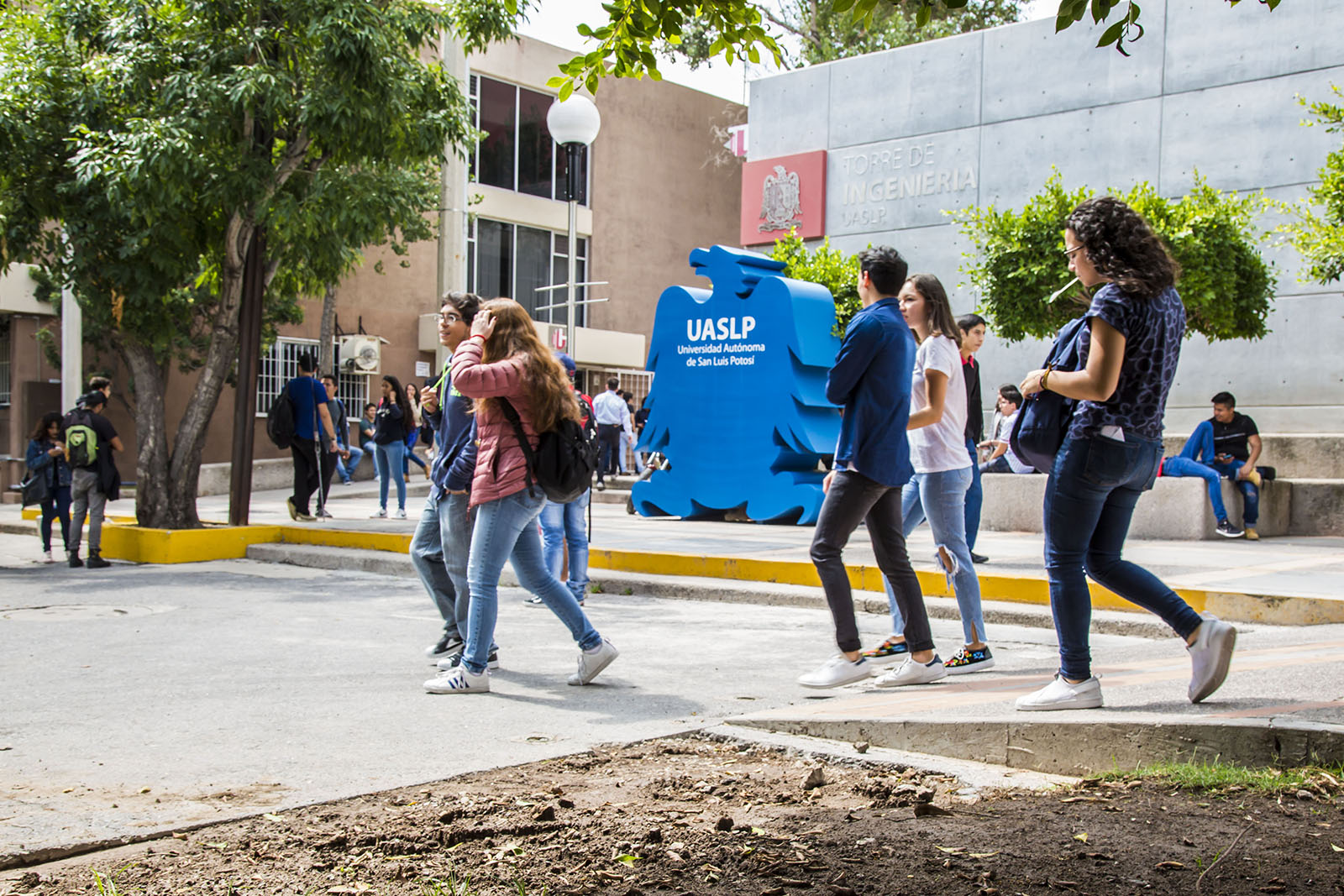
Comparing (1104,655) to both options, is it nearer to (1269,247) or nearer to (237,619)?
(237,619)

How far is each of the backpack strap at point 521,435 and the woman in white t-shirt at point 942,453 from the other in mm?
1747

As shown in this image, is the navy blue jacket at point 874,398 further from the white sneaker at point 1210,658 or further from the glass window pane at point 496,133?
the glass window pane at point 496,133

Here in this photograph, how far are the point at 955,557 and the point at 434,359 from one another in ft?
77.6

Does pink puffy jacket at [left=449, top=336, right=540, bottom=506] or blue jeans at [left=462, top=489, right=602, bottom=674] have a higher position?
pink puffy jacket at [left=449, top=336, right=540, bottom=506]

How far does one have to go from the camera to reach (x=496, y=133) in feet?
97.9

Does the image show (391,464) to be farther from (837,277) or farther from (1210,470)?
(1210,470)

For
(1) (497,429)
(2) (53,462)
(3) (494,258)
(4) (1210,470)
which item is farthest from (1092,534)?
(3) (494,258)

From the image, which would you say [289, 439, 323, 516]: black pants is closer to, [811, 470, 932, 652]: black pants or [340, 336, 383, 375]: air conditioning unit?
[811, 470, 932, 652]: black pants

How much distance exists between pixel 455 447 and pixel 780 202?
1894 centimetres

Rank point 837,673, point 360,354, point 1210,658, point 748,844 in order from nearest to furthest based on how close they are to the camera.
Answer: point 748,844, point 1210,658, point 837,673, point 360,354

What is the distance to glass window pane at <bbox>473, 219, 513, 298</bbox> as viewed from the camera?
2975 centimetres

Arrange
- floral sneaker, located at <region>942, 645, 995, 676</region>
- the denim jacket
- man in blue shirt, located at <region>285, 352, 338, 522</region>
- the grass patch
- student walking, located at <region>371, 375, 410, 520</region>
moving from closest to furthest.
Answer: the grass patch
floral sneaker, located at <region>942, 645, 995, 676</region>
the denim jacket
man in blue shirt, located at <region>285, 352, 338, 522</region>
student walking, located at <region>371, 375, 410, 520</region>

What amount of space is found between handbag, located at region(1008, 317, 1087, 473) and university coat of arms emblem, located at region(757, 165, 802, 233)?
19.4m

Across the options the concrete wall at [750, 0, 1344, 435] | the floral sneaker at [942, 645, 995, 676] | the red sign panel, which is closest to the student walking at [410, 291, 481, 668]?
the floral sneaker at [942, 645, 995, 676]
